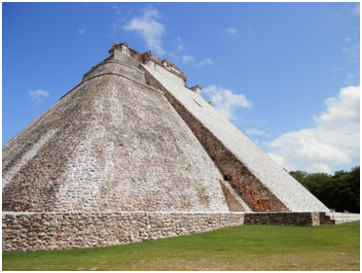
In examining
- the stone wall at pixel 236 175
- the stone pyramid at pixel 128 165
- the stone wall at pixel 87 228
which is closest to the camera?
the stone wall at pixel 87 228

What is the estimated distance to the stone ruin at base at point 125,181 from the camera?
6.99 metres

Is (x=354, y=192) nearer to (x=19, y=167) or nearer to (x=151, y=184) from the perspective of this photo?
(x=151, y=184)

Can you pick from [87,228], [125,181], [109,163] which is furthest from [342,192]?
[87,228]

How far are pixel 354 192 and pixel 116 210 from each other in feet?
99.3

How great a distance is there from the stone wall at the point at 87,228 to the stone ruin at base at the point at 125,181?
2 cm

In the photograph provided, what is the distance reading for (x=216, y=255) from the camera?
223 inches

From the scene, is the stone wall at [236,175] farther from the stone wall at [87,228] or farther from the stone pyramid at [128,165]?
the stone wall at [87,228]

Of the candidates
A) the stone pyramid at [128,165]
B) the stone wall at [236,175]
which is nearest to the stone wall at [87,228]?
the stone pyramid at [128,165]

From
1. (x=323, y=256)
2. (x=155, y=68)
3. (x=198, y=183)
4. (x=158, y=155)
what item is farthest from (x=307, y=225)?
(x=155, y=68)

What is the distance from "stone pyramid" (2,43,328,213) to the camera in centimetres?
809

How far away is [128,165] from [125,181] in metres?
0.70

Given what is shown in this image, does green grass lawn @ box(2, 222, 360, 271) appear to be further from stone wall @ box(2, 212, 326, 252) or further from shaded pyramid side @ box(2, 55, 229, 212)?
shaded pyramid side @ box(2, 55, 229, 212)

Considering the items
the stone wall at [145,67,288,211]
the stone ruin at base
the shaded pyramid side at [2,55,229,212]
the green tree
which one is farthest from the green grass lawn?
the green tree

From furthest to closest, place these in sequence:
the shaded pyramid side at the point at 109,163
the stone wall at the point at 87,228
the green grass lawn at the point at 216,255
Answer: the shaded pyramid side at the point at 109,163 → the stone wall at the point at 87,228 → the green grass lawn at the point at 216,255
